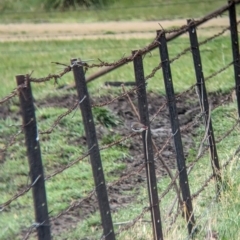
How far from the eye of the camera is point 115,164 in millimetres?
6855

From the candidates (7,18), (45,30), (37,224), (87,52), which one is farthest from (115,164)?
(7,18)

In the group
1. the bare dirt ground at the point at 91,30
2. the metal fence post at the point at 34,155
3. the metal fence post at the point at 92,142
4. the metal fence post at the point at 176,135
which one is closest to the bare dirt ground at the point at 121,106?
the bare dirt ground at the point at 91,30

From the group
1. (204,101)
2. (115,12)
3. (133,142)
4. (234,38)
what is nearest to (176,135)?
(204,101)

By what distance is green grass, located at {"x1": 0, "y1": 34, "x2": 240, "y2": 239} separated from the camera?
5.27 m

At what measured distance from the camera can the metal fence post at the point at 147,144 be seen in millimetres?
4234

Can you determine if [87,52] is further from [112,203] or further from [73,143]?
[112,203]

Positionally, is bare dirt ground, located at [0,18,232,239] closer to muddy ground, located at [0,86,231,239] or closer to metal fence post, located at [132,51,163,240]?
muddy ground, located at [0,86,231,239]

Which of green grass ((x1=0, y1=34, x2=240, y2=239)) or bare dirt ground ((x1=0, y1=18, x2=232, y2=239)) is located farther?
bare dirt ground ((x1=0, y1=18, x2=232, y2=239))

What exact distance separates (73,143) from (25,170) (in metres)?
0.78

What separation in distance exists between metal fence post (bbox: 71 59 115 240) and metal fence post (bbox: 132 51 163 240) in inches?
22.0

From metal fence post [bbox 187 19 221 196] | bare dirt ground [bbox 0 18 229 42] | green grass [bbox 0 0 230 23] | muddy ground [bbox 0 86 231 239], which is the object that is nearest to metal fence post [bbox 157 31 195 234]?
muddy ground [bbox 0 86 231 239]

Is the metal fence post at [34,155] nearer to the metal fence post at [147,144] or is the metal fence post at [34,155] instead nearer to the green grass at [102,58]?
the metal fence post at [147,144]

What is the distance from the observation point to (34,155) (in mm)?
3152

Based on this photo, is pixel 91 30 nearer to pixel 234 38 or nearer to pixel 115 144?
pixel 234 38
